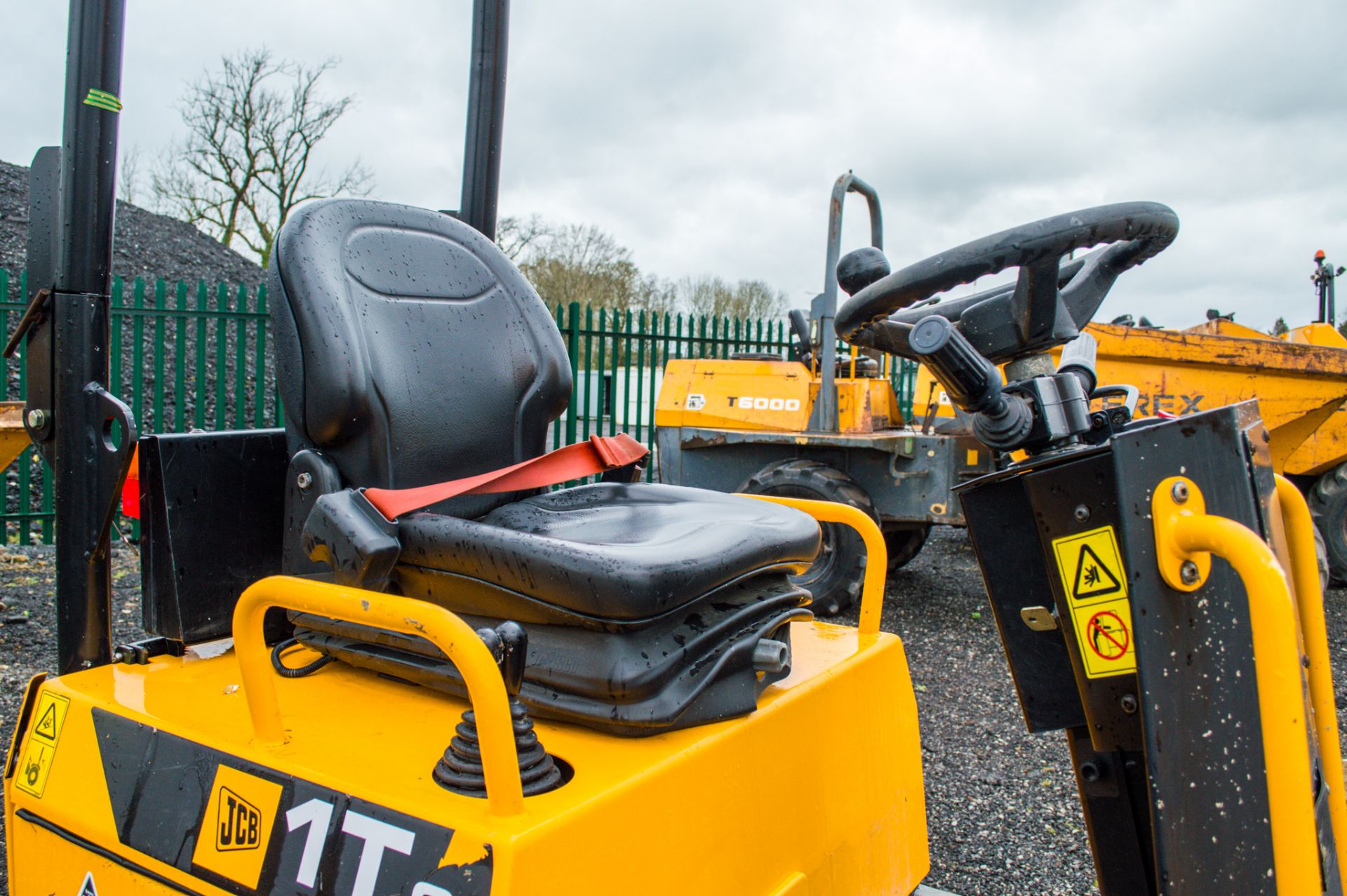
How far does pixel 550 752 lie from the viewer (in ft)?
4.34

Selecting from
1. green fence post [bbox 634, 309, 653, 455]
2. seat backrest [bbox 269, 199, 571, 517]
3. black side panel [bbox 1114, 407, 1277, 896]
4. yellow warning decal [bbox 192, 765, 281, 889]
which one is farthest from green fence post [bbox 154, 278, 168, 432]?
black side panel [bbox 1114, 407, 1277, 896]

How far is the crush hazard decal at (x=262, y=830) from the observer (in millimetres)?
1106

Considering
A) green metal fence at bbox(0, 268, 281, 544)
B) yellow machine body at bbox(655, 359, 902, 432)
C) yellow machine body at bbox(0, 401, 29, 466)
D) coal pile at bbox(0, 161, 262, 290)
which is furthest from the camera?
coal pile at bbox(0, 161, 262, 290)

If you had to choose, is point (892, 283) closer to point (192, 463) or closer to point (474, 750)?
point (474, 750)

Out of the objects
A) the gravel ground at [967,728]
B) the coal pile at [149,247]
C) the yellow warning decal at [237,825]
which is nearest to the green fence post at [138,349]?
the gravel ground at [967,728]

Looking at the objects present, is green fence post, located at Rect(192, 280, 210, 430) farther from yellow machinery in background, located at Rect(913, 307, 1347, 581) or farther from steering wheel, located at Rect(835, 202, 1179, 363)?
steering wheel, located at Rect(835, 202, 1179, 363)

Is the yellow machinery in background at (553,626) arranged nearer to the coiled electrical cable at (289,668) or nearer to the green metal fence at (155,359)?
the coiled electrical cable at (289,668)

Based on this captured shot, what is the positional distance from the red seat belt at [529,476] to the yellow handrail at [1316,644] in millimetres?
1042

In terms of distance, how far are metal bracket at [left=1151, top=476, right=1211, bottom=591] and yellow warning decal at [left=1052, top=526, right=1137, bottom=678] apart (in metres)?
0.08

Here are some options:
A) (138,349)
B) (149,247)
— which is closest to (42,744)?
(138,349)

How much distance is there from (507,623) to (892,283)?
2.10 ft

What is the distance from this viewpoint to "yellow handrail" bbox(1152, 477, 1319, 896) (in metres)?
0.95

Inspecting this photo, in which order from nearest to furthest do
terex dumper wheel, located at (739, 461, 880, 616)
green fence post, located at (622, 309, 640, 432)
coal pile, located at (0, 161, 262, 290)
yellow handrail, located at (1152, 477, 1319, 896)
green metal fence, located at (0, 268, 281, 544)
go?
1. yellow handrail, located at (1152, 477, 1319, 896)
2. terex dumper wheel, located at (739, 461, 880, 616)
3. green metal fence, located at (0, 268, 281, 544)
4. green fence post, located at (622, 309, 640, 432)
5. coal pile, located at (0, 161, 262, 290)

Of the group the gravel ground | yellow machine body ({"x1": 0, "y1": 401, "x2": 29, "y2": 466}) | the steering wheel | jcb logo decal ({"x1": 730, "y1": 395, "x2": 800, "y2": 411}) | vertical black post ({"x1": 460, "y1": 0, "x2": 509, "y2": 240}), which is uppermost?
vertical black post ({"x1": 460, "y1": 0, "x2": 509, "y2": 240})
